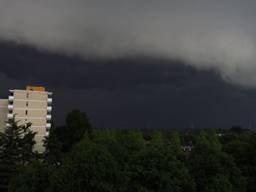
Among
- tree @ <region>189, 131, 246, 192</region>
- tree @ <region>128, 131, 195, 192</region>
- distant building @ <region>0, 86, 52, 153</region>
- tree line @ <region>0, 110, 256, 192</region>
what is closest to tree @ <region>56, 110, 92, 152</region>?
distant building @ <region>0, 86, 52, 153</region>

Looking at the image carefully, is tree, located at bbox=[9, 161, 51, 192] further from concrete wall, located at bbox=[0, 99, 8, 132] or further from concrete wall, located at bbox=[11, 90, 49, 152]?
concrete wall, located at bbox=[0, 99, 8, 132]

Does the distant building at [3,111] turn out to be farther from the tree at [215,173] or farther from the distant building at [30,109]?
the tree at [215,173]

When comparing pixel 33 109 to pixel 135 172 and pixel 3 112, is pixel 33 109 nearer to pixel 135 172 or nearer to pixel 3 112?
pixel 3 112

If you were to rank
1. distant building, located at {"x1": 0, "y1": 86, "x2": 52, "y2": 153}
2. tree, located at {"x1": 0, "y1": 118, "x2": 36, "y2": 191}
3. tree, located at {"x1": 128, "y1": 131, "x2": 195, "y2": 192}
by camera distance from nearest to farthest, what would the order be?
1. tree, located at {"x1": 128, "y1": 131, "x2": 195, "y2": 192}
2. tree, located at {"x1": 0, "y1": 118, "x2": 36, "y2": 191}
3. distant building, located at {"x1": 0, "y1": 86, "x2": 52, "y2": 153}

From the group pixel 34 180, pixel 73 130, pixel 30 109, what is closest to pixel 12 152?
pixel 34 180

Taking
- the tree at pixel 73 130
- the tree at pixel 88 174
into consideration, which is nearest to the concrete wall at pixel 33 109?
the tree at pixel 73 130

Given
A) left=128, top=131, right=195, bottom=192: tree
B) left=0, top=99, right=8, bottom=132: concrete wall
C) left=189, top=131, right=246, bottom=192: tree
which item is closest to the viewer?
left=128, top=131, right=195, bottom=192: tree

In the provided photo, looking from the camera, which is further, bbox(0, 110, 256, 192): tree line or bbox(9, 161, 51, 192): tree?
bbox(9, 161, 51, 192): tree

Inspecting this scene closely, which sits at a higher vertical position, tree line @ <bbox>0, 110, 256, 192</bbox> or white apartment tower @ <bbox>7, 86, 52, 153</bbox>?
white apartment tower @ <bbox>7, 86, 52, 153</bbox>
